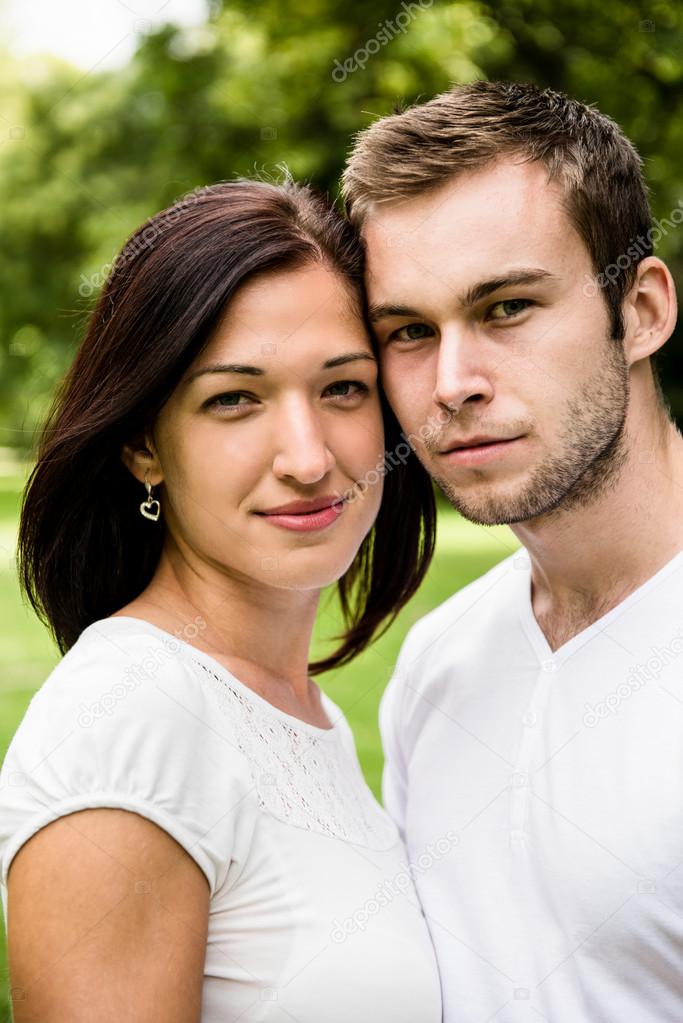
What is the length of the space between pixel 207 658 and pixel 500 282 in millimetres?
1050

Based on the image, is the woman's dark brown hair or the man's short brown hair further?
the man's short brown hair

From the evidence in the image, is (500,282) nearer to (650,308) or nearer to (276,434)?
(650,308)

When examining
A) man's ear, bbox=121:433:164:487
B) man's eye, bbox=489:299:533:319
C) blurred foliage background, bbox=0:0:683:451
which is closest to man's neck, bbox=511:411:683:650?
man's eye, bbox=489:299:533:319

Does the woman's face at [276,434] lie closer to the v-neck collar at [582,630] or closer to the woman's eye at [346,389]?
→ the woman's eye at [346,389]

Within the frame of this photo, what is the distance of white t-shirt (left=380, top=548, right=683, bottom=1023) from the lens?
2.41 meters

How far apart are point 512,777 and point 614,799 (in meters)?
0.29

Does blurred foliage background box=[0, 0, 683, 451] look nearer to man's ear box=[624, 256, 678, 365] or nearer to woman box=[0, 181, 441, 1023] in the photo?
man's ear box=[624, 256, 678, 365]

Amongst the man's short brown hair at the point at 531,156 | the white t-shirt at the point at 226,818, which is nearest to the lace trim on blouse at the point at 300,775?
the white t-shirt at the point at 226,818

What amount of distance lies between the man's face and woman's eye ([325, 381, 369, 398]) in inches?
4.2

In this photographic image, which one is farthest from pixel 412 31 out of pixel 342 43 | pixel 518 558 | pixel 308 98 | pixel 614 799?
pixel 614 799

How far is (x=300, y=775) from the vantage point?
252cm

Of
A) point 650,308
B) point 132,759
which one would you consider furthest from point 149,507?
point 650,308

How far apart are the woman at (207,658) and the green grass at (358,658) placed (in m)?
1.10

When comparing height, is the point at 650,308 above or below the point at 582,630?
above
